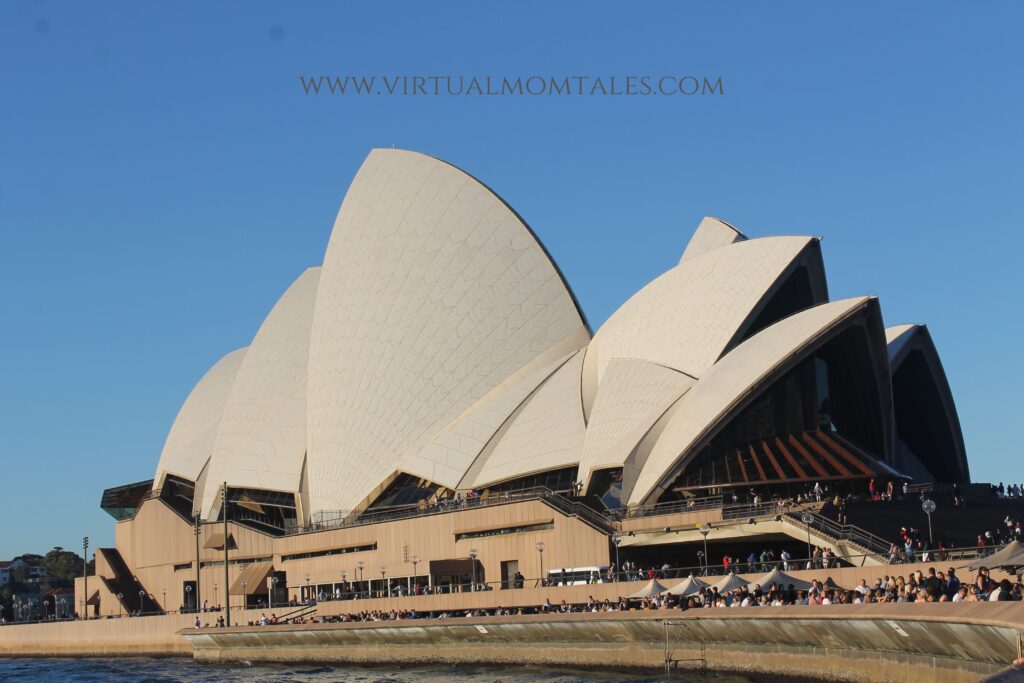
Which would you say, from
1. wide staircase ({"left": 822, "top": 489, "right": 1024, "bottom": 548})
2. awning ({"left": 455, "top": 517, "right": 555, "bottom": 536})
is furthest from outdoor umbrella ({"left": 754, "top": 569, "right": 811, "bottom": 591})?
awning ({"left": 455, "top": 517, "right": 555, "bottom": 536})

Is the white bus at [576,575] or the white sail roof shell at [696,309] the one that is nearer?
the white bus at [576,575]

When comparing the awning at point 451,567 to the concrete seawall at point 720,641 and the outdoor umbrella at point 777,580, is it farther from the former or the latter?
the outdoor umbrella at point 777,580

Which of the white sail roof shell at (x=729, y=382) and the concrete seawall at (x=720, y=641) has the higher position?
the white sail roof shell at (x=729, y=382)

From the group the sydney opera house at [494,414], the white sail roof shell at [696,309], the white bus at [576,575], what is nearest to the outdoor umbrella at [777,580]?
the sydney opera house at [494,414]

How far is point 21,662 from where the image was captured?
58.0 m

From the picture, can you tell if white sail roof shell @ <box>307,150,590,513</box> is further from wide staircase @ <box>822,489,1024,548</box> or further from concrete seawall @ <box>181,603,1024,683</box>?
wide staircase @ <box>822,489,1024,548</box>

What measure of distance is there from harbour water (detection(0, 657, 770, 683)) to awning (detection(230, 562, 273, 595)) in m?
5.76

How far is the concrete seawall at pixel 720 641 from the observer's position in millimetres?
17922

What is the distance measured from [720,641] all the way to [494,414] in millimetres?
25636

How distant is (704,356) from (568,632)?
1612 cm

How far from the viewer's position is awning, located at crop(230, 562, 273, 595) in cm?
5616

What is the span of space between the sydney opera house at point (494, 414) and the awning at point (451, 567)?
11cm

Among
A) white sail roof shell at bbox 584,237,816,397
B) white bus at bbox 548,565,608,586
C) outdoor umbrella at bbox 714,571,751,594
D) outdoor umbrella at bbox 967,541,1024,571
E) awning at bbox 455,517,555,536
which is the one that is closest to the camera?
outdoor umbrella at bbox 967,541,1024,571

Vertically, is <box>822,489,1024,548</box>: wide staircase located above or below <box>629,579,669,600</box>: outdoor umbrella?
above
